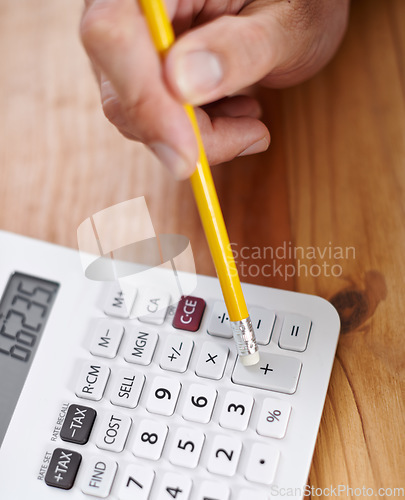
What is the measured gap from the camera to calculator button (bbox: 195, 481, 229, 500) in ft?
1.03

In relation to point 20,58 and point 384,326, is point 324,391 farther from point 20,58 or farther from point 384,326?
point 20,58

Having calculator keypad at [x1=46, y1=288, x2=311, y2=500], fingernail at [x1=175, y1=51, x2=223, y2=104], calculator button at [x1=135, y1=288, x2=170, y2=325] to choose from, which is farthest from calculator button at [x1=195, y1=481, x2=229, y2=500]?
fingernail at [x1=175, y1=51, x2=223, y2=104]

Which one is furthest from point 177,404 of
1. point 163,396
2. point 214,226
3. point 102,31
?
point 102,31

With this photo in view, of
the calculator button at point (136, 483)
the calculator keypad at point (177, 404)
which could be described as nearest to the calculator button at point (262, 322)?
the calculator keypad at point (177, 404)

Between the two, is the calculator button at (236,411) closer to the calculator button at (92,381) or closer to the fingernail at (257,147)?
the calculator button at (92,381)

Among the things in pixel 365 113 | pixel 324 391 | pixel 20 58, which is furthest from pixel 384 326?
pixel 20 58

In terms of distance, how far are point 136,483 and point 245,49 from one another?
257 millimetres

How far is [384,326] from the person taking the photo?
367mm

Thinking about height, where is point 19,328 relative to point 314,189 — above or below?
below

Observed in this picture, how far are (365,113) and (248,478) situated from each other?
285mm

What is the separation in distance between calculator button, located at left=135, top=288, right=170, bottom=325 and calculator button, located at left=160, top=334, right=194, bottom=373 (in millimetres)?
16

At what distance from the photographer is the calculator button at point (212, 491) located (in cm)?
31

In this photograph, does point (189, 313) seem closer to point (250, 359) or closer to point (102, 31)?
point (250, 359)

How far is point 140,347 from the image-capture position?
36 centimetres
